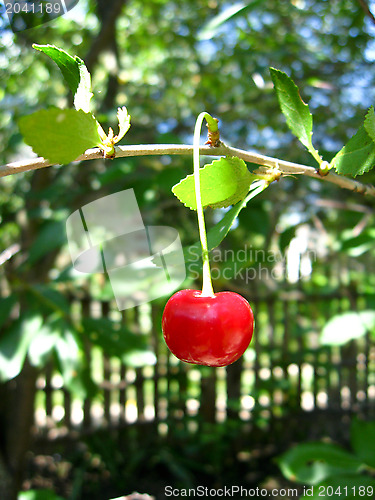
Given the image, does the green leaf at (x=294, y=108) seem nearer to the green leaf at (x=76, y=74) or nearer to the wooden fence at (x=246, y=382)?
the green leaf at (x=76, y=74)

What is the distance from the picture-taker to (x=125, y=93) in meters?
3.67

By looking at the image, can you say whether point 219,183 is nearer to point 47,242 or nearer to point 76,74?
point 76,74

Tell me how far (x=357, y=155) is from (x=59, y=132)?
393mm

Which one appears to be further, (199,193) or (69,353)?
(69,353)

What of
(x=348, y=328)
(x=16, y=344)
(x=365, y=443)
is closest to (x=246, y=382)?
(x=365, y=443)

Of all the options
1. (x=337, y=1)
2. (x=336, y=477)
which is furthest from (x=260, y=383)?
(x=337, y=1)

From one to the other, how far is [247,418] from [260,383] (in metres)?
0.37

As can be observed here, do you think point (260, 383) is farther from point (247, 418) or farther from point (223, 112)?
point (223, 112)

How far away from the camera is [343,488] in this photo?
126cm

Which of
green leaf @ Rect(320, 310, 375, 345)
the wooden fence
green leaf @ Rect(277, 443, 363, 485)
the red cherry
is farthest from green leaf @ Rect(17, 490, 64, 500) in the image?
the wooden fence

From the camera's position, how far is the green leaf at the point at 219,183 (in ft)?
1.82

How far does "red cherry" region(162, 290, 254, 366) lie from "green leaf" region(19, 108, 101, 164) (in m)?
0.22

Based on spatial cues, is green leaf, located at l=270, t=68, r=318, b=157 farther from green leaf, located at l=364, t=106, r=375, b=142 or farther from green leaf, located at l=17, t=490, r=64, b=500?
green leaf, located at l=17, t=490, r=64, b=500

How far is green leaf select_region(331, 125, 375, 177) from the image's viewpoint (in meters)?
0.61
